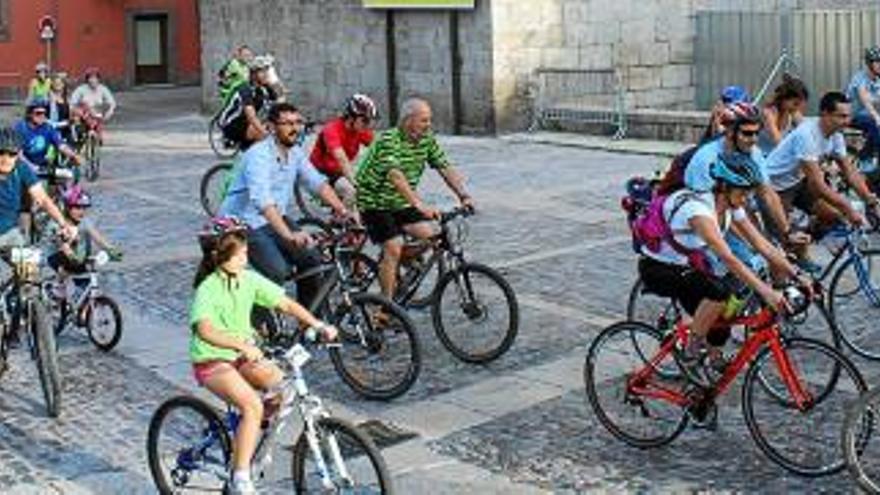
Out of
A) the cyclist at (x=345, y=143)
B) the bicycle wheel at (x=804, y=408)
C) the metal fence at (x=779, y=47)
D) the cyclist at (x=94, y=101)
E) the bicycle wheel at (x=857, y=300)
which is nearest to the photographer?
the bicycle wheel at (x=804, y=408)

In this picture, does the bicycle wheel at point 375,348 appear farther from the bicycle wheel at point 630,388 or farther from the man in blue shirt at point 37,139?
the man in blue shirt at point 37,139

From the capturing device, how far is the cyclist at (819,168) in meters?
9.80

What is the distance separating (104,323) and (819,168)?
5.29m

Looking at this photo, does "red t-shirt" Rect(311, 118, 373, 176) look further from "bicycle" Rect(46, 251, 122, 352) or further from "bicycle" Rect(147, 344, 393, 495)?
"bicycle" Rect(147, 344, 393, 495)

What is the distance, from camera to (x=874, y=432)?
6832 mm

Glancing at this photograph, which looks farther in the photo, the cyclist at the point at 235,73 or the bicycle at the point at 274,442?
the cyclist at the point at 235,73

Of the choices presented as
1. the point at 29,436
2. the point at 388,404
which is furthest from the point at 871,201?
the point at 29,436

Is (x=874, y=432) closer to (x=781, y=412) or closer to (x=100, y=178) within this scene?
(x=781, y=412)

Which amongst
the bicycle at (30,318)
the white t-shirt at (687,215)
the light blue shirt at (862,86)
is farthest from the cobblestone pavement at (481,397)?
the light blue shirt at (862,86)

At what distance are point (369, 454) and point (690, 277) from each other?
7.11 feet

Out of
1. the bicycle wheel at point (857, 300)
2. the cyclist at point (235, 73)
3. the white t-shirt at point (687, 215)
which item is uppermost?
the cyclist at point (235, 73)

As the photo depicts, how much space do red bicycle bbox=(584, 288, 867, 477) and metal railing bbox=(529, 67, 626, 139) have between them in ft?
48.2

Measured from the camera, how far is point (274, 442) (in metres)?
6.91

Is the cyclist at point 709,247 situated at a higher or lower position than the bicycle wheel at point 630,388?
higher
